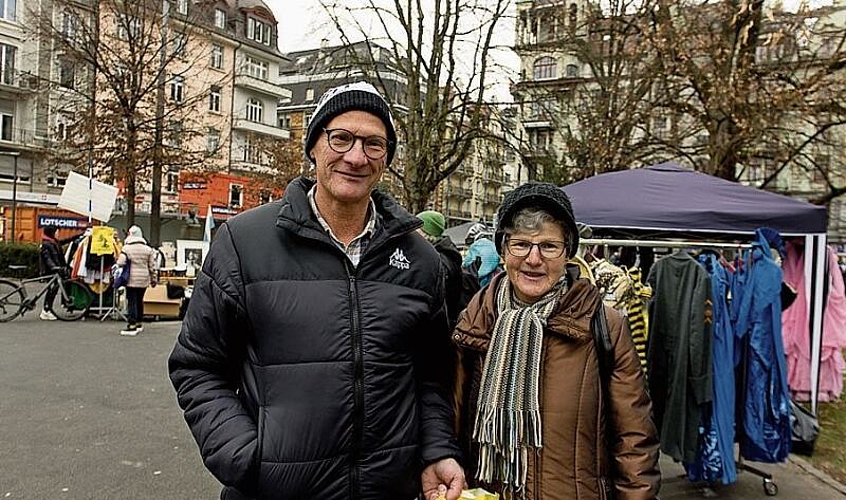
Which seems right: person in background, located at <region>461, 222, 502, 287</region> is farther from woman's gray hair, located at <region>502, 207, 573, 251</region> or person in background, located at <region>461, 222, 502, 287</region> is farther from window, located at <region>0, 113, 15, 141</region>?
window, located at <region>0, 113, 15, 141</region>

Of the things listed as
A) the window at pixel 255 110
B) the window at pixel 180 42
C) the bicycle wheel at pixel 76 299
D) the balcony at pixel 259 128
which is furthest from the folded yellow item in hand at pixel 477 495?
the window at pixel 255 110

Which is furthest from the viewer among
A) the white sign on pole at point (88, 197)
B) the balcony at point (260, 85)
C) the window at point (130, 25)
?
the balcony at point (260, 85)

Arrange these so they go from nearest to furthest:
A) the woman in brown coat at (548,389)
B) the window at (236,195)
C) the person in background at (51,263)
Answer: the woman in brown coat at (548,389) < the person in background at (51,263) < the window at (236,195)

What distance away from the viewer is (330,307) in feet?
6.11

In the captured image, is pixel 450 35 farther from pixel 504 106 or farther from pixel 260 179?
pixel 260 179

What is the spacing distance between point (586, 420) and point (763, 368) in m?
2.88

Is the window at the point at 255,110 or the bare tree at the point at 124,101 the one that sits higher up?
the window at the point at 255,110

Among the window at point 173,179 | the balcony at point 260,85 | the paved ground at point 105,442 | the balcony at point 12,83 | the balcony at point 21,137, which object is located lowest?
the paved ground at point 105,442

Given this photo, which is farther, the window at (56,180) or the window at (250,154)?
the window at (250,154)

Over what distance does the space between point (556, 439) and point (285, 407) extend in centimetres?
93

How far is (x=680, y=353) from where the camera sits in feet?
13.7

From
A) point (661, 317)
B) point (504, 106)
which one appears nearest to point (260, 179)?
point (504, 106)

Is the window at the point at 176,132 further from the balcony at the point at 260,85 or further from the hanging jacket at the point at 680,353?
the balcony at the point at 260,85

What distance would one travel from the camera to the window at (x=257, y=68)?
1970 inches
